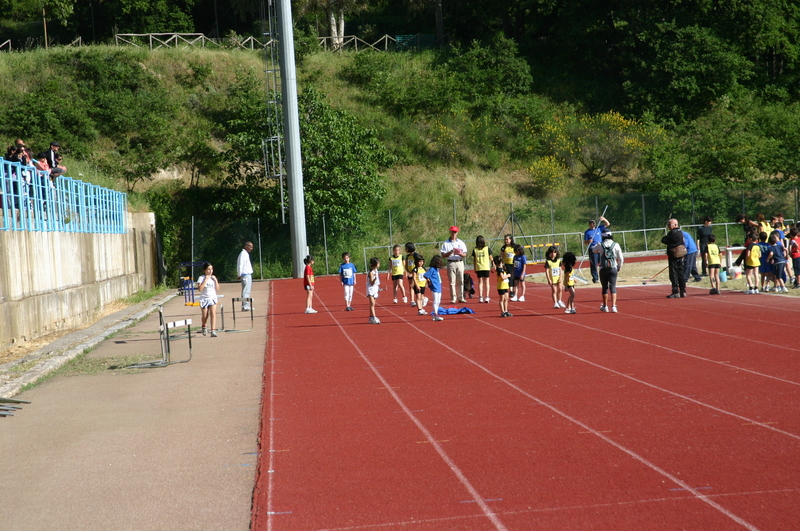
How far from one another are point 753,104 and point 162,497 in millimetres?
52832

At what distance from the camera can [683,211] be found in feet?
132

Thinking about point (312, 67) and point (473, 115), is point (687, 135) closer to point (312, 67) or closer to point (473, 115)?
point (473, 115)

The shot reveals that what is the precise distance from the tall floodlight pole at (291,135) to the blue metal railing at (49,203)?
969 cm

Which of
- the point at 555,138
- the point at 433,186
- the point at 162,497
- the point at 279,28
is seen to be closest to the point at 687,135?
the point at 555,138

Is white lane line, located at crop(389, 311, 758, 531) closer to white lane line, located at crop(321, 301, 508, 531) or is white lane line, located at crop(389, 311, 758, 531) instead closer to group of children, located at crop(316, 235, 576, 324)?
white lane line, located at crop(321, 301, 508, 531)

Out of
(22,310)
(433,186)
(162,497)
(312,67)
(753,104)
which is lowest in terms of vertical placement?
(162,497)

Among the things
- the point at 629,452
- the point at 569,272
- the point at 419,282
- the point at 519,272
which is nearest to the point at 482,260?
the point at 519,272

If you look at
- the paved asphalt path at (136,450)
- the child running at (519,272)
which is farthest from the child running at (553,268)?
the paved asphalt path at (136,450)

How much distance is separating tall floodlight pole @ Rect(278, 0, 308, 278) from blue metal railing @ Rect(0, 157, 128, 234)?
969cm

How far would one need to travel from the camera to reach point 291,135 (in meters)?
33.2

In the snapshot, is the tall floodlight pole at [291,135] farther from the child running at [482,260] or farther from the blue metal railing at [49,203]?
the child running at [482,260]

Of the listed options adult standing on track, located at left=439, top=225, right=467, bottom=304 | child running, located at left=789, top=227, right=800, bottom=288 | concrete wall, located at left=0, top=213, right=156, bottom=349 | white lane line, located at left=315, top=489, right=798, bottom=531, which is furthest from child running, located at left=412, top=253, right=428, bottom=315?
white lane line, located at left=315, top=489, right=798, bottom=531

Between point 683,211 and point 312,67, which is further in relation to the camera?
point 312,67

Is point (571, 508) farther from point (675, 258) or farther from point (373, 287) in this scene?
point (675, 258)
